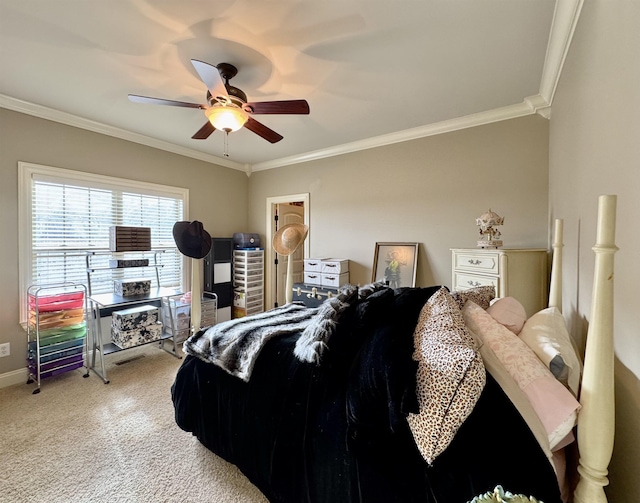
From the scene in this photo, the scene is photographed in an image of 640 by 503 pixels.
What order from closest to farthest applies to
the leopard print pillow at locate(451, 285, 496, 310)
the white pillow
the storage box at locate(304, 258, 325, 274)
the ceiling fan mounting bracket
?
Result: the white pillow, the leopard print pillow at locate(451, 285, 496, 310), the ceiling fan mounting bracket, the storage box at locate(304, 258, 325, 274)

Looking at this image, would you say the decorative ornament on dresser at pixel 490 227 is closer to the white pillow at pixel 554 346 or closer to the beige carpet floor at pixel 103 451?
the white pillow at pixel 554 346

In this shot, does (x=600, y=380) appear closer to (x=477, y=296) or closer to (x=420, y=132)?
(x=477, y=296)

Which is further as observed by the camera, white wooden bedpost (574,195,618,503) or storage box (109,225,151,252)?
storage box (109,225,151,252)

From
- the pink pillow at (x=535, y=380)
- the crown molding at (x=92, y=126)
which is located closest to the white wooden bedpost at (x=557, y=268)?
the pink pillow at (x=535, y=380)

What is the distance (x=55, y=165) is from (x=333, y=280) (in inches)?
130

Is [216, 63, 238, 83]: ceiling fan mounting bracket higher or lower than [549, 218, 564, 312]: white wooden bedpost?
higher

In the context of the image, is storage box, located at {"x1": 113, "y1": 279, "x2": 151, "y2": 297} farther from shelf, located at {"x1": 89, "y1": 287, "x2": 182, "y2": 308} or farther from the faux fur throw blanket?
the faux fur throw blanket

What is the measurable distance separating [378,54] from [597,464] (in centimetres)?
235

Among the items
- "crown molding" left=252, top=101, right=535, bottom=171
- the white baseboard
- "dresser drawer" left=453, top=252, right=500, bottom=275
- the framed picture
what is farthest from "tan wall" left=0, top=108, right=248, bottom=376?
"dresser drawer" left=453, top=252, right=500, bottom=275

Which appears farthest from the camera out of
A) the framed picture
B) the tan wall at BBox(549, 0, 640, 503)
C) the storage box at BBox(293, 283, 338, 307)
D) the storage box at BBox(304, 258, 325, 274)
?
the storage box at BBox(304, 258, 325, 274)

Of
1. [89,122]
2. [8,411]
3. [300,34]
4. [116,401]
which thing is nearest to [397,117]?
[300,34]

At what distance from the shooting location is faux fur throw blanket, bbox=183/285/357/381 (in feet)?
4.61

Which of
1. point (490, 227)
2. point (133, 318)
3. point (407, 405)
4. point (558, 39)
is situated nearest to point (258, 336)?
point (407, 405)

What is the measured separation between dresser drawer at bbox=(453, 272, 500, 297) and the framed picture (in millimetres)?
628
